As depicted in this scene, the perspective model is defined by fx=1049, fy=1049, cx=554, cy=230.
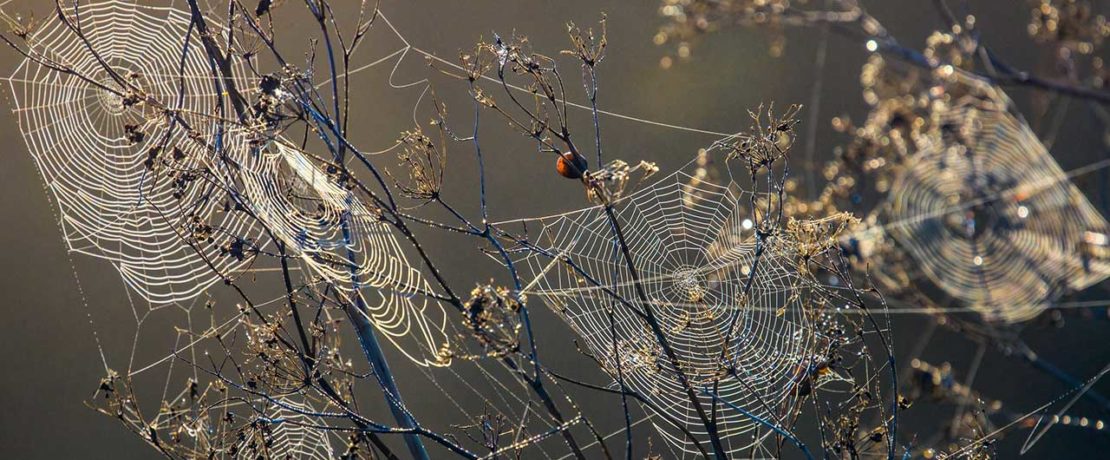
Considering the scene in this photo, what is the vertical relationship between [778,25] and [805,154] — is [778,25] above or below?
below

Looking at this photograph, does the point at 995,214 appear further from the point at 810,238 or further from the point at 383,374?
the point at 383,374

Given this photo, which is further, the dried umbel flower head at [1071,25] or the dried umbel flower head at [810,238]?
the dried umbel flower head at [1071,25]

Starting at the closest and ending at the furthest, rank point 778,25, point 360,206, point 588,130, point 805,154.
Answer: point 360,206
point 778,25
point 805,154
point 588,130

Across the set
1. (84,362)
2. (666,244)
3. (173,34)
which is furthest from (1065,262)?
(84,362)

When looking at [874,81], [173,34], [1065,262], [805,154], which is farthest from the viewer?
[805,154]

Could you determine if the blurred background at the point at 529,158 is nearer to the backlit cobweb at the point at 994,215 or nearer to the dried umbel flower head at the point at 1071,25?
the backlit cobweb at the point at 994,215

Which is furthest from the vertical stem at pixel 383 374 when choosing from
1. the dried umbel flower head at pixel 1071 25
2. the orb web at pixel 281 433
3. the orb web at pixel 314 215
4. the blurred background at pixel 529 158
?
the blurred background at pixel 529 158

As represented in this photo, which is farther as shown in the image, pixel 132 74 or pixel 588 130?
pixel 588 130

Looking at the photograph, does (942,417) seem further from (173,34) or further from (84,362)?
(84,362)
